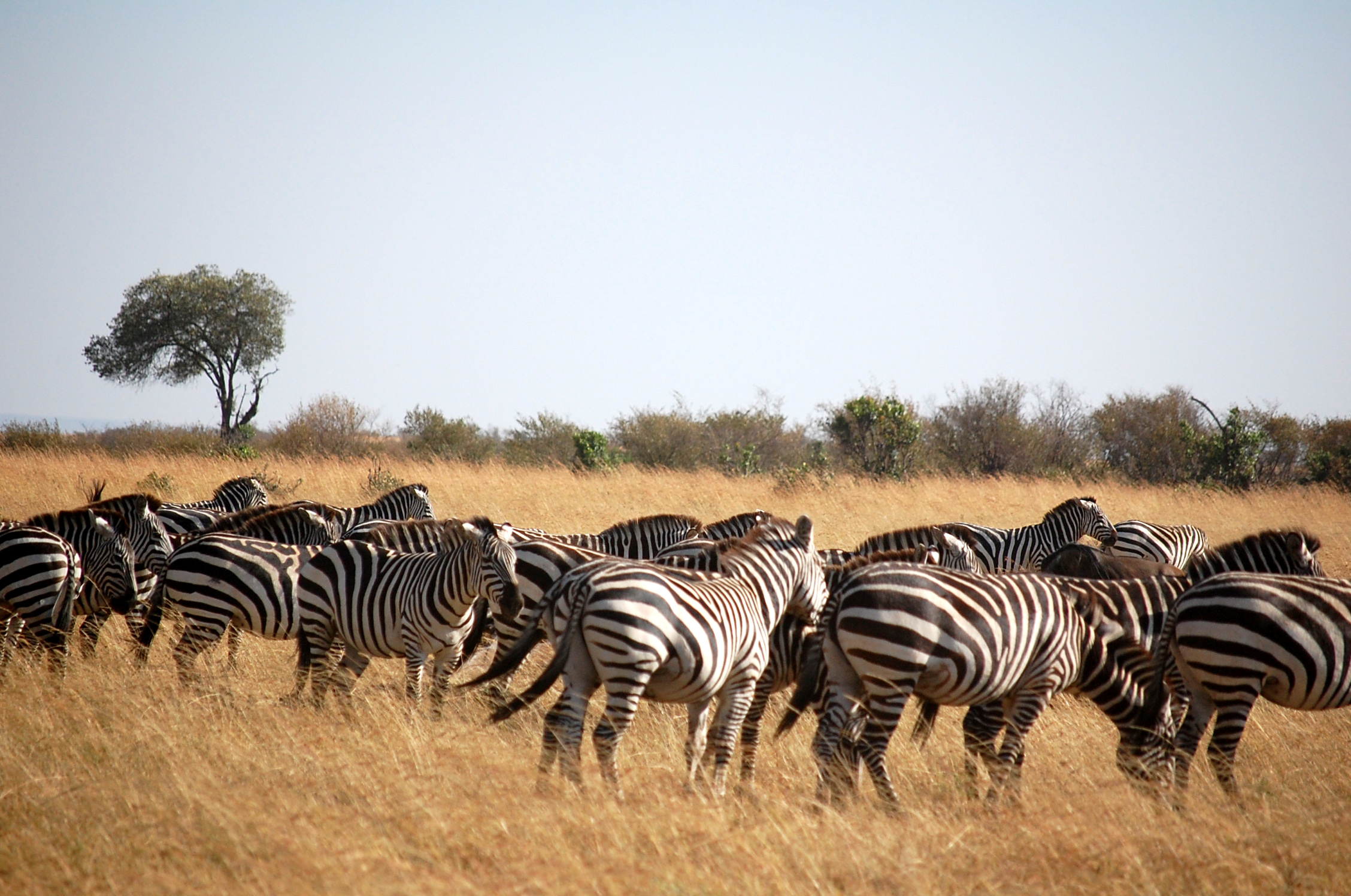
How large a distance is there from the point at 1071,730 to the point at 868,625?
248 centimetres

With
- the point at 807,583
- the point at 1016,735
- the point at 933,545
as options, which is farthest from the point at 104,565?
the point at 933,545

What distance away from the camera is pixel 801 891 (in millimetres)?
3842

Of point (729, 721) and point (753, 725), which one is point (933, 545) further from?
point (729, 721)

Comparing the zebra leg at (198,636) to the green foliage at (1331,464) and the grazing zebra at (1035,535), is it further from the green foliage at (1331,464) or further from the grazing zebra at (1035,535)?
the green foliage at (1331,464)

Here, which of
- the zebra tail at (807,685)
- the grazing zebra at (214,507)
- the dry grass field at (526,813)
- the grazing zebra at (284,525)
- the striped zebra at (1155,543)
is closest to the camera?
the dry grass field at (526,813)

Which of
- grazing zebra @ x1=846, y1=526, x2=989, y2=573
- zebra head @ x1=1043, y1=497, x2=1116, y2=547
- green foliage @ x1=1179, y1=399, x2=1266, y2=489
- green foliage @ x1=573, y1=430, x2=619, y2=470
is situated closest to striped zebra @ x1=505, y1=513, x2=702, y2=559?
grazing zebra @ x1=846, y1=526, x2=989, y2=573

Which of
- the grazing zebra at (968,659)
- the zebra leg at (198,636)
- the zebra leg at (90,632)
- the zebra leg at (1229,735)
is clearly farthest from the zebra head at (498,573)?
the zebra leg at (1229,735)

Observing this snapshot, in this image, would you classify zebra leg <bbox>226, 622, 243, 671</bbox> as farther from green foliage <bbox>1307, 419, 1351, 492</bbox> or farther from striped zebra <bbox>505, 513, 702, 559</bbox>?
green foliage <bbox>1307, 419, 1351, 492</bbox>

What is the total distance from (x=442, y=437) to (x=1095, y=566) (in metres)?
28.3

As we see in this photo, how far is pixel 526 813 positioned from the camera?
171 inches

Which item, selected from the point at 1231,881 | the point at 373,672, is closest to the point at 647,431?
the point at 373,672

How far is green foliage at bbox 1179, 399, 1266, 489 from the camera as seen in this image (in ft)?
84.2

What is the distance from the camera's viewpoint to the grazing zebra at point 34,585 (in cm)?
678

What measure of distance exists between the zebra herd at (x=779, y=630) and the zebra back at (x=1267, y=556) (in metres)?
0.02
